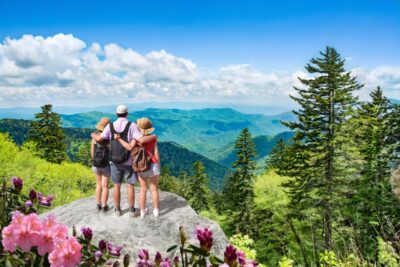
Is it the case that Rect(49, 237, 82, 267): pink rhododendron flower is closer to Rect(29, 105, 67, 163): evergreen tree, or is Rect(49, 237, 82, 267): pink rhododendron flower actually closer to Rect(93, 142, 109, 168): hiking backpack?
Rect(93, 142, 109, 168): hiking backpack

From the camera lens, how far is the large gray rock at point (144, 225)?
7.84 m

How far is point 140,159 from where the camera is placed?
8.26 m

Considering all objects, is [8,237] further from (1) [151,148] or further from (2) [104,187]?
(2) [104,187]

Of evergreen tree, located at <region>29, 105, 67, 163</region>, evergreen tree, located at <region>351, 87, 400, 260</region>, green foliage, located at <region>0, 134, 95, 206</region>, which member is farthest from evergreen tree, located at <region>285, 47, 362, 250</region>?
evergreen tree, located at <region>29, 105, 67, 163</region>

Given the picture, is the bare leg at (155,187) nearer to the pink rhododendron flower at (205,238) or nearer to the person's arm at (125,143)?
the person's arm at (125,143)

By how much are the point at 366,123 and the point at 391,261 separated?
28.1 meters

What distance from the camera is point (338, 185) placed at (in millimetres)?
25594

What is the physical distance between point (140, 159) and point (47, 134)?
140 ft

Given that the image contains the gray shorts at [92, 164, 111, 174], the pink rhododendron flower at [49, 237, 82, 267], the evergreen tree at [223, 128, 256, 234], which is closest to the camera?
the pink rhododendron flower at [49, 237, 82, 267]

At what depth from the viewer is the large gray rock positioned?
25.7ft

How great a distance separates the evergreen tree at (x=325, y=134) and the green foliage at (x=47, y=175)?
56.1ft

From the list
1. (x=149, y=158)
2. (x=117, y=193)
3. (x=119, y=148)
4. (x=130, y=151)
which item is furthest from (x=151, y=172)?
(x=117, y=193)

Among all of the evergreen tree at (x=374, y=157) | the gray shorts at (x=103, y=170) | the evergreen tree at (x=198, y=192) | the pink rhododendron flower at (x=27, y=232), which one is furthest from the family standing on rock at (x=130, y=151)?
the evergreen tree at (x=198, y=192)

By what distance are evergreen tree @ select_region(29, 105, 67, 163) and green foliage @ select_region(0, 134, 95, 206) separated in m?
10.4
